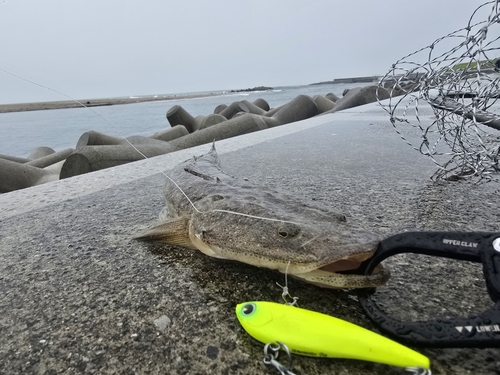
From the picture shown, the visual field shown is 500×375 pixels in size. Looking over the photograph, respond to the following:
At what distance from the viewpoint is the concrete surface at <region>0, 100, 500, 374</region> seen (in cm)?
118

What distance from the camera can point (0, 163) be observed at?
752 cm

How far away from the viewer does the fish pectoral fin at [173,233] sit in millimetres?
1965

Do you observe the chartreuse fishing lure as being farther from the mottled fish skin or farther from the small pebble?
the small pebble

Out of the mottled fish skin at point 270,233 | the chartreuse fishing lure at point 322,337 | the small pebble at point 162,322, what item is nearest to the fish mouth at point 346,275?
the mottled fish skin at point 270,233

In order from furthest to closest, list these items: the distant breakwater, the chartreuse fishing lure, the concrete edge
Result: the distant breakwater, the concrete edge, the chartreuse fishing lure

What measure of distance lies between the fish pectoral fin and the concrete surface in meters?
0.06

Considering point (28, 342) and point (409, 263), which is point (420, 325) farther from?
point (28, 342)

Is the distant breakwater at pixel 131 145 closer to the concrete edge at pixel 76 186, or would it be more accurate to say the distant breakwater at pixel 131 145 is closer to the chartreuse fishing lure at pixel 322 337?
the concrete edge at pixel 76 186

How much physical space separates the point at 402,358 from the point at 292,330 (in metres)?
0.33

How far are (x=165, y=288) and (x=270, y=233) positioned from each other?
0.55 meters

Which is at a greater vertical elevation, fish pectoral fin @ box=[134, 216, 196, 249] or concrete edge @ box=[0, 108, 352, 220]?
fish pectoral fin @ box=[134, 216, 196, 249]

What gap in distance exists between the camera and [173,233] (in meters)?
1.99

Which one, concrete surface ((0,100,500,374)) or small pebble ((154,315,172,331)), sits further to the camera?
small pebble ((154,315,172,331))

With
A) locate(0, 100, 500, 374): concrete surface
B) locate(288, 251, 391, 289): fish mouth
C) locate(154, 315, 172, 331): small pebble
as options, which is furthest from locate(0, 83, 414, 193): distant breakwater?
locate(154, 315, 172, 331): small pebble
